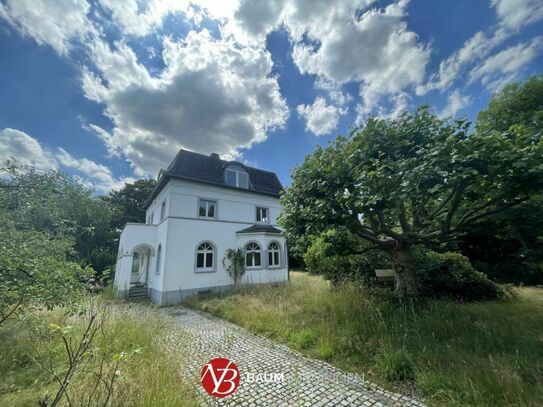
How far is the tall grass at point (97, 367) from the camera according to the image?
8.85 ft

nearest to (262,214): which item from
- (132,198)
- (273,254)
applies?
(273,254)

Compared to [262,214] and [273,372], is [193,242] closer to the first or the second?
[262,214]

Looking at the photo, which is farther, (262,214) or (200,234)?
(262,214)

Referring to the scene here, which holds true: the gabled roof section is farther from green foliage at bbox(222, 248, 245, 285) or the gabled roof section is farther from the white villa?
green foliage at bbox(222, 248, 245, 285)

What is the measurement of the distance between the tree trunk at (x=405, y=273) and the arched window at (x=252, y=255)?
9384 millimetres

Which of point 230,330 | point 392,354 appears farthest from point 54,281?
point 392,354

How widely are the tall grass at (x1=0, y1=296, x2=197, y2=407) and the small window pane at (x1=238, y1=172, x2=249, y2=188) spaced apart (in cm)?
1131

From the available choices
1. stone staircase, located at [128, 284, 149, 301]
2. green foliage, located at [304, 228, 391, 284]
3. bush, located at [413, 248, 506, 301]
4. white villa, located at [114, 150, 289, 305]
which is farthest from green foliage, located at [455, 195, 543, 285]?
stone staircase, located at [128, 284, 149, 301]

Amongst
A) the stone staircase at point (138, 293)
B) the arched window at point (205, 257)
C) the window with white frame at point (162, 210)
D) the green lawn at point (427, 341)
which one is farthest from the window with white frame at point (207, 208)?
the green lawn at point (427, 341)

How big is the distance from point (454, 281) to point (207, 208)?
40.7 feet

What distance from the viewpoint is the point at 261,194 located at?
16.1 metres

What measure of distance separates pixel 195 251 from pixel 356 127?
10.8m

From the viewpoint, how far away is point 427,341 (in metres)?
4.21

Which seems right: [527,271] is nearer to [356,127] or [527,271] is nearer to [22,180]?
[356,127]
